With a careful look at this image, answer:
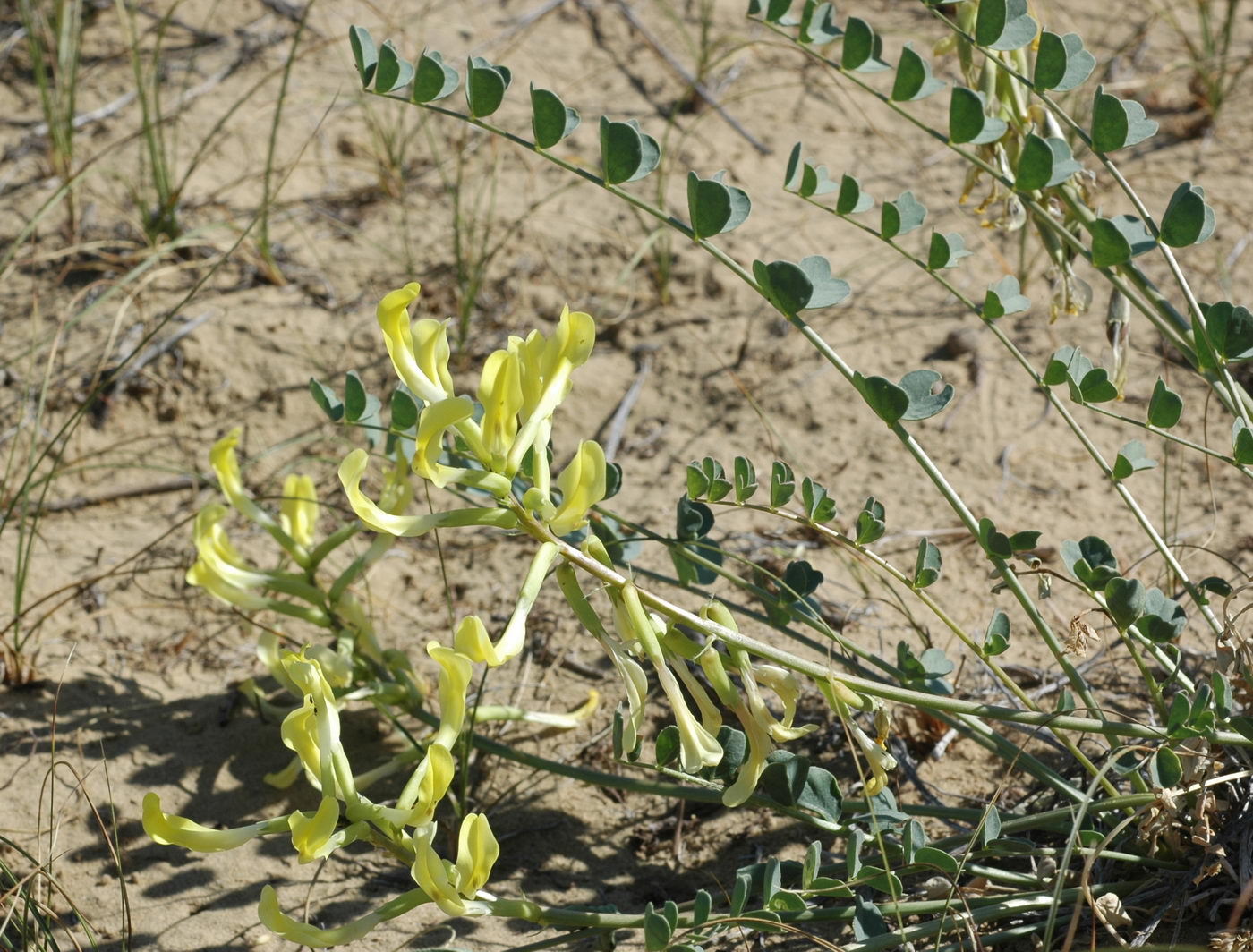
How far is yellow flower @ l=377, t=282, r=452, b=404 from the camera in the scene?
112cm

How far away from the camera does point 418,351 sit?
1135mm

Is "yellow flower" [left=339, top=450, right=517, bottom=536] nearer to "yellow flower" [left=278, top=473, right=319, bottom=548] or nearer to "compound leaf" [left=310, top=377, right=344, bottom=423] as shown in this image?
"compound leaf" [left=310, top=377, right=344, bottom=423]

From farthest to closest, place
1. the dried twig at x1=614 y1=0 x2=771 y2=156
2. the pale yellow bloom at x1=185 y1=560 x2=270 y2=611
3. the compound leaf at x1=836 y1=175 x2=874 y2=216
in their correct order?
the dried twig at x1=614 y1=0 x2=771 y2=156 → the pale yellow bloom at x1=185 y1=560 x2=270 y2=611 → the compound leaf at x1=836 y1=175 x2=874 y2=216

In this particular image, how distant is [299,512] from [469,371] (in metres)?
0.91

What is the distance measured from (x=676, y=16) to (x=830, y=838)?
8.54 feet

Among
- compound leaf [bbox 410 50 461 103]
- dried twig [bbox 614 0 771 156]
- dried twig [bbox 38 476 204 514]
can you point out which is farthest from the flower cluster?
dried twig [bbox 614 0 771 156]

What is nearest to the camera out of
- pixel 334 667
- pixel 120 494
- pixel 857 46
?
pixel 857 46

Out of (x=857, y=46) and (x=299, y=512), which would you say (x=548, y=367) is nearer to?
(x=857, y=46)

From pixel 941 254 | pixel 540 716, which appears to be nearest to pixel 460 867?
pixel 540 716

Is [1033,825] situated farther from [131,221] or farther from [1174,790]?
[131,221]

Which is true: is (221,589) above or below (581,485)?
below

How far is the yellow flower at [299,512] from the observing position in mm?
1725

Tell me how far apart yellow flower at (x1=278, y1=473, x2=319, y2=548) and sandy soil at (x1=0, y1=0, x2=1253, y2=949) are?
191 mm

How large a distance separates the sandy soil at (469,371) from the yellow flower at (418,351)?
0.73m
